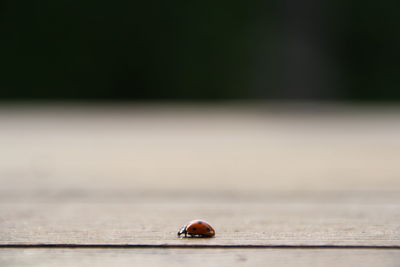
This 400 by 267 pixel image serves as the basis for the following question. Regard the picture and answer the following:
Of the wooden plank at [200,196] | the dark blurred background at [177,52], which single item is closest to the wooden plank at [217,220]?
the wooden plank at [200,196]

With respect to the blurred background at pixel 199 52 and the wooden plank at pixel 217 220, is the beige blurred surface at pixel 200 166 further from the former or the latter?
the blurred background at pixel 199 52

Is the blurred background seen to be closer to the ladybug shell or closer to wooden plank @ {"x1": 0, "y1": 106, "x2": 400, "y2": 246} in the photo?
wooden plank @ {"x1": 0, "y1": 106, "x2": 400, "y2": 246}

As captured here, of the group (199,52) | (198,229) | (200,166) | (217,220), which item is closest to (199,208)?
(217,220)

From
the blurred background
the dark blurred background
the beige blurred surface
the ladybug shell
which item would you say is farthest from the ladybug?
the dark blurred background

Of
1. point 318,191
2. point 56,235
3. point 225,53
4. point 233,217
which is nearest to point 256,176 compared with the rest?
point 318,191

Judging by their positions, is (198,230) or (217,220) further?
(217,220)

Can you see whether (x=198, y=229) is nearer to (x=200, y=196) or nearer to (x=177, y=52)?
(x=200, y=196)
